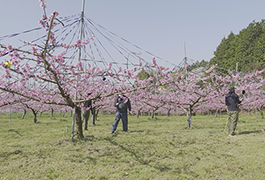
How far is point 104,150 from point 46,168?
1723mm

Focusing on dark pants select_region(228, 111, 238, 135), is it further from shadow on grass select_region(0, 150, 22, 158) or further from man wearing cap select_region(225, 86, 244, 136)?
shadow on grass select_region(0, 150, 22, 158)

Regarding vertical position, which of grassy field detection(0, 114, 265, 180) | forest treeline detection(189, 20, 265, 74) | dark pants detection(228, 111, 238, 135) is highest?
forest treeline detection(189, 20, 265, 74)

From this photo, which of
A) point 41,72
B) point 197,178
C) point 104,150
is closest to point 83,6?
point 41,72

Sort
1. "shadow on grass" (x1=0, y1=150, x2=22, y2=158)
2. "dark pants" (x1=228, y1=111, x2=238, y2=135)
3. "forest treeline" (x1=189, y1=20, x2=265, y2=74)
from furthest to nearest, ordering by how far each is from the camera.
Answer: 1. "forest treeline" (x1=189, y1=20, x2=265, y2=74)
2. "dark pants" (x1=228, y1=111, x2=238, y2=135)
3. "shadow on grass" (x1=0, y1=150, x2=22, y2=158)

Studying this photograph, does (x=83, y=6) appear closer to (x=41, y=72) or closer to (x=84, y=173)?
(x=41, y=72)

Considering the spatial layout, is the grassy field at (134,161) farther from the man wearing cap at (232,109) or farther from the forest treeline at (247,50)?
the forest treeline at (247,50)

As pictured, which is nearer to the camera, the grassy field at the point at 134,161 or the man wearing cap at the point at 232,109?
the grassy field at the point at 134,161

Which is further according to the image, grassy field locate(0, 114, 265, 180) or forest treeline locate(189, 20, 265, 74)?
forest treeline locate(189, 20, 265, 74)

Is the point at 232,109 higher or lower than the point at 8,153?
higher

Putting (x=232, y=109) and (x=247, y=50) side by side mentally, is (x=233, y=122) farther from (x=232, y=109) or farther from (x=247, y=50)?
(x=247, y=50)

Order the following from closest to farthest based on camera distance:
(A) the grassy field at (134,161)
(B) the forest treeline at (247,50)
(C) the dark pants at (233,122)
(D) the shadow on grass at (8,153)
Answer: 1. (A) the grassy field at (134,161)
2. (D) the shadow on grass at (8,153)
3. (C) the dark pants at (233,122)
4. (B) the forest treeline at (247,50)

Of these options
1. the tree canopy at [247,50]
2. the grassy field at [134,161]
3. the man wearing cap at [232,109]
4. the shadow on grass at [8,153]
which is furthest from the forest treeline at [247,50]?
the shadow on grass at [8,153]

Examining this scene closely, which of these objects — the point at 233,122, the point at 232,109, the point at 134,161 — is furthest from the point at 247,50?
the point at 134,161

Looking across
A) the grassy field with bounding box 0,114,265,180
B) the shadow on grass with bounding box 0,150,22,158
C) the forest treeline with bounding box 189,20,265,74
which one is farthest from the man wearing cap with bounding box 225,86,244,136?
the forest treeline with bounding box 189,20,265,74
